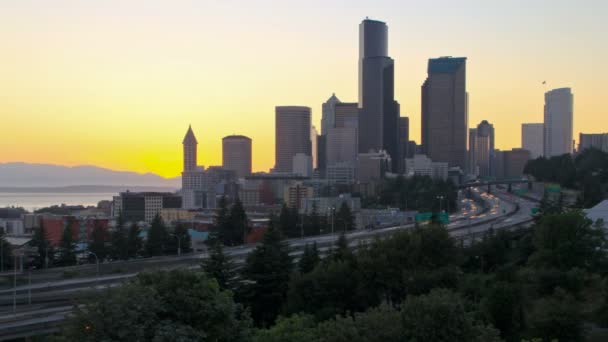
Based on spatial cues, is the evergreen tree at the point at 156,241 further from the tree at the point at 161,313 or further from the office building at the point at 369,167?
the office building at the point at 369,167

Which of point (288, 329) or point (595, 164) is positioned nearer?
point (288, 329)

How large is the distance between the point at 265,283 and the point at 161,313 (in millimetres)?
12464

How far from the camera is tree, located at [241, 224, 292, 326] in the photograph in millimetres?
23797

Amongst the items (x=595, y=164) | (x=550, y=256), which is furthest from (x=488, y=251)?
(x=595, y=164)

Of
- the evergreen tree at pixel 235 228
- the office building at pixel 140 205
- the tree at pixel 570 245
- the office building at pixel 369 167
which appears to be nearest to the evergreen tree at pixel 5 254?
the evergreen tree at pixel 235 228

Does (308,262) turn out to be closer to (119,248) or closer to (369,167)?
(119,248)

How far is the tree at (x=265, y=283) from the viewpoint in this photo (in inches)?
937

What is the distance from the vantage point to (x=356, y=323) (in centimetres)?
1218

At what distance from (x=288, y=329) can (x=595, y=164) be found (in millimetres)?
70559

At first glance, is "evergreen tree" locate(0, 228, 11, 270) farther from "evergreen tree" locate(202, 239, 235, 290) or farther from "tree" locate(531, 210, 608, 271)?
"tree" locate(531, 210, 608, 271)

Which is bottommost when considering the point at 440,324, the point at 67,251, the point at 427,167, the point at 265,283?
the point at 67,251

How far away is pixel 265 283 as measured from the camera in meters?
24.2

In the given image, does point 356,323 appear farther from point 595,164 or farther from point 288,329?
point 595,164

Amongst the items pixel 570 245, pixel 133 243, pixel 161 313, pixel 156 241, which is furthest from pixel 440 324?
pixel 156 241
